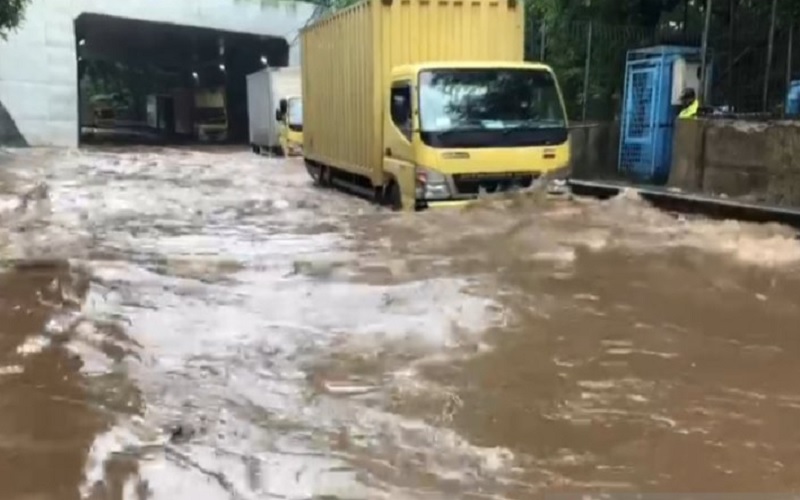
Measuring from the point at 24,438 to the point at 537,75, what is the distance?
29.3 feet

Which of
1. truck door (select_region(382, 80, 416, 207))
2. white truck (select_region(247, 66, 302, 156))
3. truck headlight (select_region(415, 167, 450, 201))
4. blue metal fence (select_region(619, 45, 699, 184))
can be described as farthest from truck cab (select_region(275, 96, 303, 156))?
truck headlight (select_region(415, 167, 450, 201))

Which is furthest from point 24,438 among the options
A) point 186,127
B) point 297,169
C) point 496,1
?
point 186,127

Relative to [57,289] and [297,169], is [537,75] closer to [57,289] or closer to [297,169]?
[57,289]

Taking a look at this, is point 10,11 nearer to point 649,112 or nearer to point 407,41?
point 407,41

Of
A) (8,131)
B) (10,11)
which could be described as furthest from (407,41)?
(8,131)

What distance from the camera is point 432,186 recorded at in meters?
11.8

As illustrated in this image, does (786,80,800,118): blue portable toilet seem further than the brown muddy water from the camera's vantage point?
Yes

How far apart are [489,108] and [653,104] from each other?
4.83 meters

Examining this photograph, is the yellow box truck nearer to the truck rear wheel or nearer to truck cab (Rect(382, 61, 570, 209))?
truck cab (Rect(382, 61, 570, 209))

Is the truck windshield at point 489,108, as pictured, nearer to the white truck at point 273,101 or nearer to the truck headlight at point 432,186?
the truck headlight at point 432,186

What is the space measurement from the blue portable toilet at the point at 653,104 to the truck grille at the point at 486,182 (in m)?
4.56

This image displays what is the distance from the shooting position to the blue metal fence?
51.6ft

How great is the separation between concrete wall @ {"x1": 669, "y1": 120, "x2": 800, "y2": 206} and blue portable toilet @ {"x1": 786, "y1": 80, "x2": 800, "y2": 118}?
108 centimetres

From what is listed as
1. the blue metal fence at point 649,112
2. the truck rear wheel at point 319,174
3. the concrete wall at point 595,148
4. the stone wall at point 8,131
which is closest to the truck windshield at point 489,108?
the blue metal fence at point 649,112
